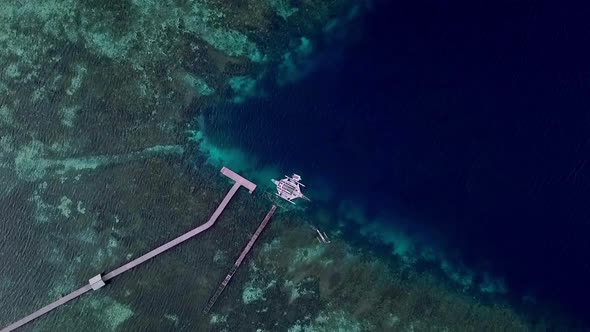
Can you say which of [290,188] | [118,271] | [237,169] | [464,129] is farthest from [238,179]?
[464,129]

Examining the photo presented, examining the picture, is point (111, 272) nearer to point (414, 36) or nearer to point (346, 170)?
point (346, 170)

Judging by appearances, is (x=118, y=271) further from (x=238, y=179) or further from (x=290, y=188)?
(x=290, y=188)

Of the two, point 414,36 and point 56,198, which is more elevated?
point 414,36

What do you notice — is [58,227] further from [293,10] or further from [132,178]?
[293,10]

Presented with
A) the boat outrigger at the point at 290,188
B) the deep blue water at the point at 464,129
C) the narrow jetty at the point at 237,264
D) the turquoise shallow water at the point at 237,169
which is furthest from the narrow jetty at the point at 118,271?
the deep blue water at the point at 464,129

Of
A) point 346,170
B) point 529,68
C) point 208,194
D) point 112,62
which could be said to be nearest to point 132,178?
point 208,194

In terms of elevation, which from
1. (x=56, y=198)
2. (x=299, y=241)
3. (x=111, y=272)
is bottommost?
(x=111, y=272)

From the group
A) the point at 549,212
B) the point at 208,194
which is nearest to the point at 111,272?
the point at 208,194
